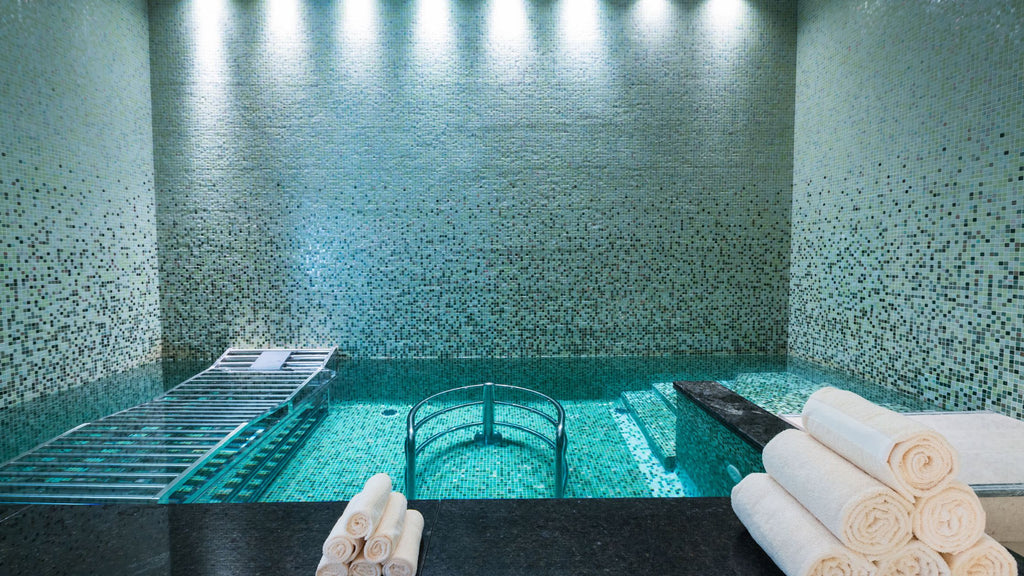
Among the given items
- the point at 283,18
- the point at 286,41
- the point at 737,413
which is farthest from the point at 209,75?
the point at 737,413

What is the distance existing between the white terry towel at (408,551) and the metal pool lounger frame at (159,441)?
1687 millimetres

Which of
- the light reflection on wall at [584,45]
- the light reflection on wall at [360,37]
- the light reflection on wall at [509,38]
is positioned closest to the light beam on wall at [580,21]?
the light reflection on wall at [584,45]

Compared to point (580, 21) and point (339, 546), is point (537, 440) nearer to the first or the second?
point (339, 546)

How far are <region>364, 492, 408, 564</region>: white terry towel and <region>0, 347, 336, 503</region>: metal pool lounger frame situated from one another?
5.55ft

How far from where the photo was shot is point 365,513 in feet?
3.11

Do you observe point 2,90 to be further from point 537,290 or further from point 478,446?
point 537,290

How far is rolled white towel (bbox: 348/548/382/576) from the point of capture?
0.93 m

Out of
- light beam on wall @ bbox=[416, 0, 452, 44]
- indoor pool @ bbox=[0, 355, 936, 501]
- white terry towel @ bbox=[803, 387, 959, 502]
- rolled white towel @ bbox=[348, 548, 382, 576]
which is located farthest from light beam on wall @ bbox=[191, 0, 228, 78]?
white terry towel @ bbox=[803, 387, 959, 502]

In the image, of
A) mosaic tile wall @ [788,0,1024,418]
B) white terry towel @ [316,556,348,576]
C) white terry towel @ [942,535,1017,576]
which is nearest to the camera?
white terry towel @ [942,535,1017,576]

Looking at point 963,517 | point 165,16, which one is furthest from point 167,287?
point 963,517

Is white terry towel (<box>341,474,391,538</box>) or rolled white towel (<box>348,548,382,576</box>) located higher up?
white terry towel (<box>341,474,391,538</box>)

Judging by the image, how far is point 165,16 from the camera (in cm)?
492

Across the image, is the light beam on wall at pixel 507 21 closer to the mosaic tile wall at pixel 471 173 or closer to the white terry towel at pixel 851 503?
the mosaic tile wall at pixel 471 173

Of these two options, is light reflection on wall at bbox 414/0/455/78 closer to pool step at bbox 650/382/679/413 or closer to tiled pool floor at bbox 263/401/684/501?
tiled pool floor at bbox 263/401/684/501
